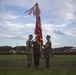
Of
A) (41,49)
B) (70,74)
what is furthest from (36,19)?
(70,74)

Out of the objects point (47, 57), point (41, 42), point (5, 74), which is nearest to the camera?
point (5, 74)

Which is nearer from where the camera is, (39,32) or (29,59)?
(29,59)

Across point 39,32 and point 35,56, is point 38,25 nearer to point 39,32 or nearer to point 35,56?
point 39,32

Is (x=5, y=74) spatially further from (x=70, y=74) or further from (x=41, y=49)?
(x=41, y=49)

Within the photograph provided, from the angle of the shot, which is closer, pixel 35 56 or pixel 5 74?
pixel 5 74

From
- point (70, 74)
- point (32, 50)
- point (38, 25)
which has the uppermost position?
point (38, 25)

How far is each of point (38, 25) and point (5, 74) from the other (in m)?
8.26

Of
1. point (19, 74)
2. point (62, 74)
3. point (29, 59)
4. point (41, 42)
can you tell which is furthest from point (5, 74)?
point (41, 42)

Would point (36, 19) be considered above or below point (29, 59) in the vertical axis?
above

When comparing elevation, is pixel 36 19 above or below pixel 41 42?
above

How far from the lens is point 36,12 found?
74.6ft

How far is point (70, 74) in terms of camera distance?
15023 millimetres

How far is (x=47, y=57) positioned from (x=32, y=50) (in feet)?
3.43

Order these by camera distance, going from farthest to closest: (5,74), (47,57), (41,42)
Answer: (41,42)
(47,57)
(5,74)
